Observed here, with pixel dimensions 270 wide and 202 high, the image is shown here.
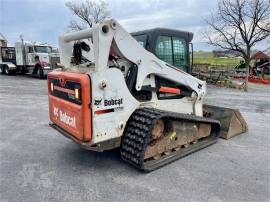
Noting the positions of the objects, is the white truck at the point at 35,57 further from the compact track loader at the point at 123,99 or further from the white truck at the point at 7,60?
the compact track loader at the point at 123,99

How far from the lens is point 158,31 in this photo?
4.45m

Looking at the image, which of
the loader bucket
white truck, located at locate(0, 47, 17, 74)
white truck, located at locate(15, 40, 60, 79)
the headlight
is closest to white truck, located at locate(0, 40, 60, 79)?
white truck, located at locate(15, 40, 60, 79)

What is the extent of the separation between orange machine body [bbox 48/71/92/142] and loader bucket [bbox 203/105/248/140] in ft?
10.5

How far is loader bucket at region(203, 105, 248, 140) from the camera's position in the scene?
555 centimetres

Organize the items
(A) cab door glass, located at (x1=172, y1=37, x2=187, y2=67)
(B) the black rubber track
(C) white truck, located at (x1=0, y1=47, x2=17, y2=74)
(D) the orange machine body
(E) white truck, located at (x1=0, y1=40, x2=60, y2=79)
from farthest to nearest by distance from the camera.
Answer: (C) white truck, located at (x1=0, y1=47, x2=17, y2=74) → (E) white truck, located at (x1=0, y1=40, x2=60, y2=79) → (A) cab door glass, located at (x1=172, y1=37, x2=187, y2=67) → (B) the black rubber track → (D) the orange machine body

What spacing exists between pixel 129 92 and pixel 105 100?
0.46m

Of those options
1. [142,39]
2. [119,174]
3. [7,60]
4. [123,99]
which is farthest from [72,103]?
[7,60]

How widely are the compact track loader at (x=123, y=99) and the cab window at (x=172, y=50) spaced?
48mm

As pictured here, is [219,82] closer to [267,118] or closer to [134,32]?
[267,118]

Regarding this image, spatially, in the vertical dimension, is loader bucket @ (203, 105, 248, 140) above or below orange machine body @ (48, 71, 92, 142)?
below

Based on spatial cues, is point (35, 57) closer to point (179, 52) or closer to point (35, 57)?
point (35, 57)

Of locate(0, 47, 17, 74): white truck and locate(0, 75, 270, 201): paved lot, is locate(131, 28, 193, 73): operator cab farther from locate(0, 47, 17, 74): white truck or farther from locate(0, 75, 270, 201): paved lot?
locate(0, 47, 17, 74): white truck

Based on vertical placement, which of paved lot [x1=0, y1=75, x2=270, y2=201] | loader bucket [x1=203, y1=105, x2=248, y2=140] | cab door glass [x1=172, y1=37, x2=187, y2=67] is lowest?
paved lot [x1=0, y1=75, x2=270, y2=201]

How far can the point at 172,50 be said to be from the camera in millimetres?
4793
